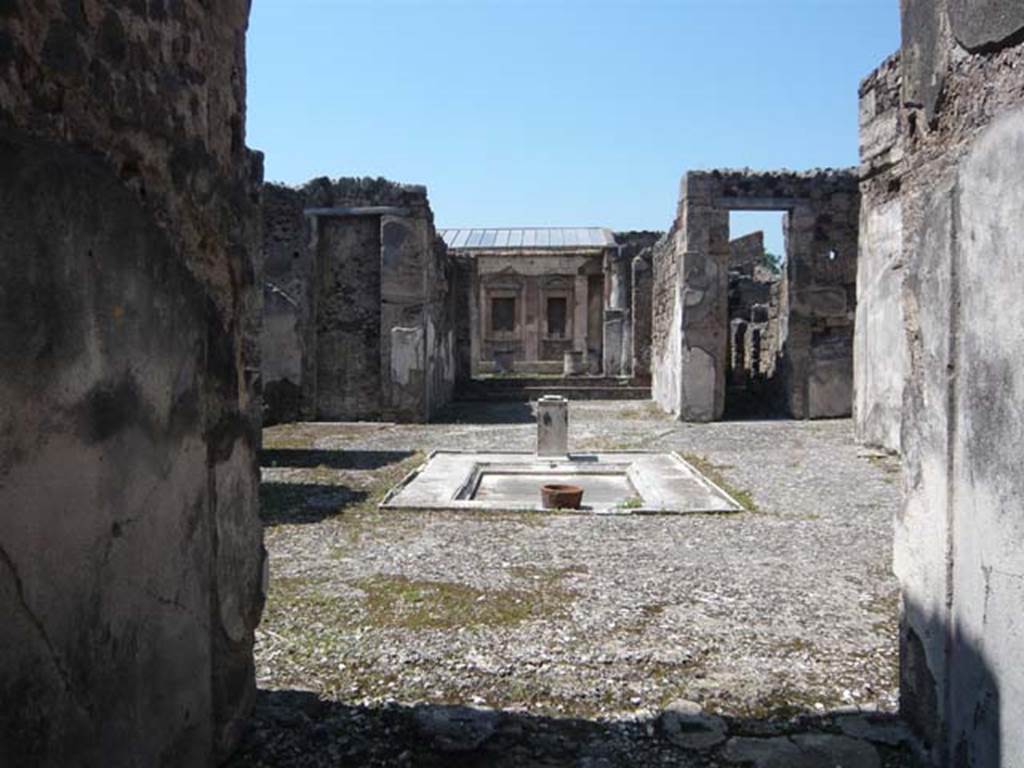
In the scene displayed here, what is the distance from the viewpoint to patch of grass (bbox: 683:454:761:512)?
23.2 feet

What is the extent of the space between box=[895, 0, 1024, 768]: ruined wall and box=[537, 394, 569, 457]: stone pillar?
7.05m

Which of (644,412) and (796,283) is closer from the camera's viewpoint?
(796,283)

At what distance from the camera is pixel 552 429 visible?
9.94 m

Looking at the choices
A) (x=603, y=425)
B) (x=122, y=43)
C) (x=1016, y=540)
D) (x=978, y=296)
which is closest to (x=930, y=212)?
(x=978, y=296)

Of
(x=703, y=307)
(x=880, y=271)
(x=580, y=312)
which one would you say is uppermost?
(x=580, y=312)

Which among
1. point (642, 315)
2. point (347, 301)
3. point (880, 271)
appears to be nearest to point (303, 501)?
point (880, 271)

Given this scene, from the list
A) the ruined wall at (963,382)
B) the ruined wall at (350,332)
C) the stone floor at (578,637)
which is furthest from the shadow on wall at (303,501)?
the ruined wall at (350,332)

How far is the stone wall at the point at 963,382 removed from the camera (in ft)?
6.99

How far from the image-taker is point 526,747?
9.35 feet

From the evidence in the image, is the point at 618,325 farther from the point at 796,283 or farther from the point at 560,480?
the point at 560,480

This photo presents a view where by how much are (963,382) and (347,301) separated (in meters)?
12.8

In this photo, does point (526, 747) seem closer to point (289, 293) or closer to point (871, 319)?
point (871, 319)

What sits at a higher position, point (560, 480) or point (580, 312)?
point (580, 312)

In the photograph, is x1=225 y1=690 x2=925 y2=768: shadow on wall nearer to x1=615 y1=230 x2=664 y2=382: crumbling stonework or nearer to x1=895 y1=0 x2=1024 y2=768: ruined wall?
x1=895 y1=0 x2=1024 y2=768: ruined wall
